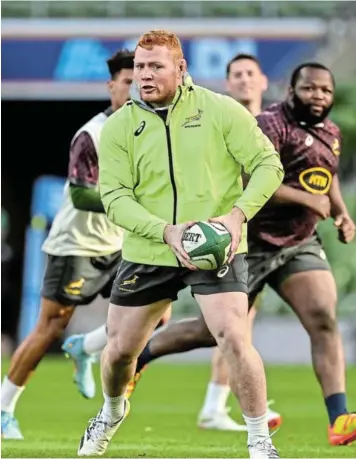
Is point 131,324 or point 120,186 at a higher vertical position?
point 120,186

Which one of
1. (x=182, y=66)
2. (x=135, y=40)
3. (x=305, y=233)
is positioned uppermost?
(x=182, y=66)

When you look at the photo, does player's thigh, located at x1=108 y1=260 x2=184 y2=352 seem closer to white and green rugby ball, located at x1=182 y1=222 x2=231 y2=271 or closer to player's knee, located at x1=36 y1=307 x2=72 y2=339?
white and green rugby ball, located at x1=182 y1=222 x2=231 y2=271

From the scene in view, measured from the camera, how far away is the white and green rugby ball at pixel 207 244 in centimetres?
666

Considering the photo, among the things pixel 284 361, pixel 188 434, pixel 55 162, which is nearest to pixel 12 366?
pixel 188 434

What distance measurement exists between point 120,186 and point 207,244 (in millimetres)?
598

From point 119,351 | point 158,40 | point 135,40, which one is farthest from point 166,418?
point 135,40

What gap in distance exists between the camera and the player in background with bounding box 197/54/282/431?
10.0 meters

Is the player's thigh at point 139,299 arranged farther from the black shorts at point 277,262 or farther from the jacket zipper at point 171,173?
the black shorts at point 277,262

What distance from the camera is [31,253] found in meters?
23.2

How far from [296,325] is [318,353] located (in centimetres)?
1283

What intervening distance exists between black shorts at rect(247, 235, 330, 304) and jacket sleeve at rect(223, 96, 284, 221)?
1926 mm

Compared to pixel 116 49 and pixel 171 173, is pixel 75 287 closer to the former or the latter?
pixel 171 173

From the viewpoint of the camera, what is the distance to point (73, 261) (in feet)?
30.6

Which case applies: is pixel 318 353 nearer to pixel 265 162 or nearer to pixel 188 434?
pixel 188 434
